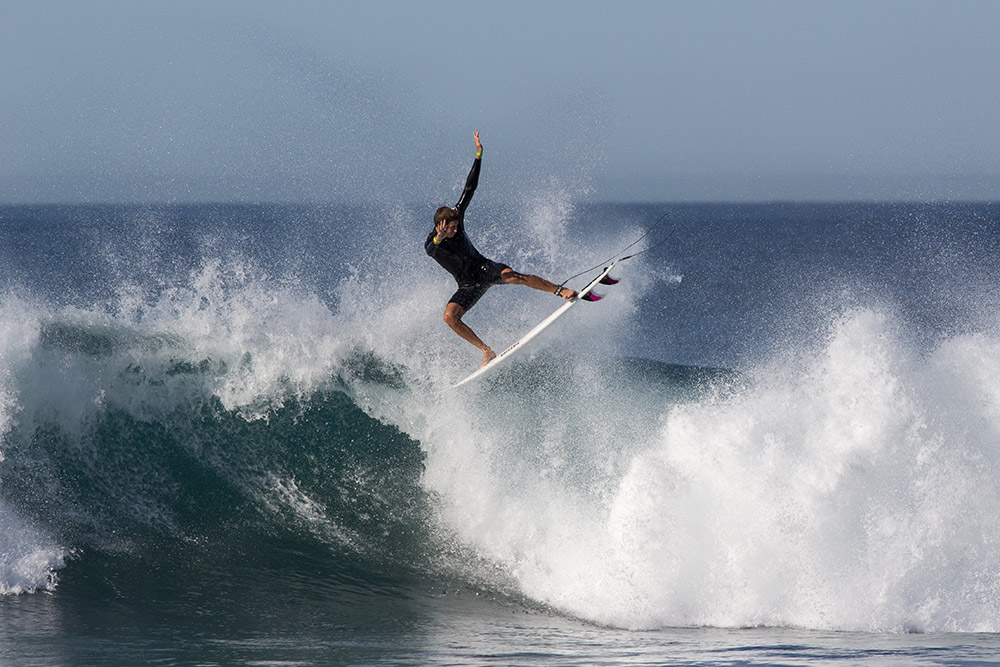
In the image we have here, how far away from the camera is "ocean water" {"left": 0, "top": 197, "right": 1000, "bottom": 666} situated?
6.88 m

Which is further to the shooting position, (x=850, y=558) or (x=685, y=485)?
(x=685, y=485)

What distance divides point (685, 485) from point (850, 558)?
137 centimetres

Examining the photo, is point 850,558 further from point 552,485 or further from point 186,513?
point 186,513

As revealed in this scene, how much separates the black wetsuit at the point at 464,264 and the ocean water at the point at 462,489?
1.64 meters

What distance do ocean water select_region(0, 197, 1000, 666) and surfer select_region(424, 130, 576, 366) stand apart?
60.5 inches

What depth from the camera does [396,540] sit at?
8.55 metres

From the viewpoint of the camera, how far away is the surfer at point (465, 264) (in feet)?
26.5

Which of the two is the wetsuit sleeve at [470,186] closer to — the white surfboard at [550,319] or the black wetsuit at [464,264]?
the black wetsuit at [464,264]

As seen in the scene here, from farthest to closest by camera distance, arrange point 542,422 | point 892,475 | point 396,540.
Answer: point 542,422
point 396,540
point 892,475

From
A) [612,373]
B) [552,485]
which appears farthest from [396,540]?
[612,373]

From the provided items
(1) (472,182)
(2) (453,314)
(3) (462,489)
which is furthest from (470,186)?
(3) (462,489)

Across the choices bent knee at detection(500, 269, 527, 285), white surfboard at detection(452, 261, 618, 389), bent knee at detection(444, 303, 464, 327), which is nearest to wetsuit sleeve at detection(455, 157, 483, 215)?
bent knee at detection(500, 269, 527, 285)

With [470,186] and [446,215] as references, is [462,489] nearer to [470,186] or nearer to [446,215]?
[446,215]

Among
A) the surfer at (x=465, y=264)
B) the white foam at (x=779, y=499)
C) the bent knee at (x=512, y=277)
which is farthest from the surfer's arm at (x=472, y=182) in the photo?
the white foam at (x=779, y=499)
